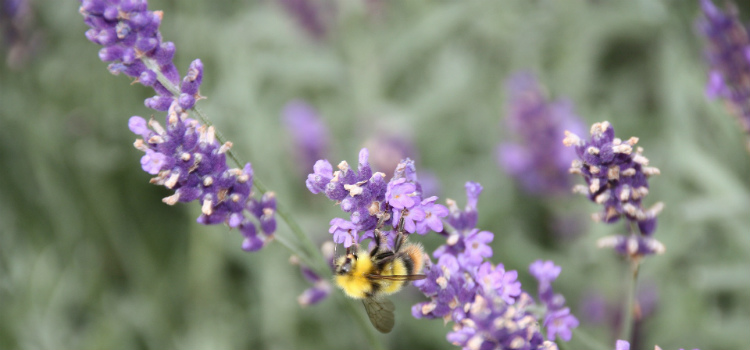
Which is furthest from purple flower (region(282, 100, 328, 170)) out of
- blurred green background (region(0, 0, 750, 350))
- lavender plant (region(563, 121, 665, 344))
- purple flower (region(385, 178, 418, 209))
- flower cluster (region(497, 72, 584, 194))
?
purple flower (region(385, 178, 418, 209))

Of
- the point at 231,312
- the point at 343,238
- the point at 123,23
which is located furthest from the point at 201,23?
the point at 343,238

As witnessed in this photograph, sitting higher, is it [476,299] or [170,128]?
[170,128]

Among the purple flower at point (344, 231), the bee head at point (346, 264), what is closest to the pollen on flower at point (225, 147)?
the purple flower at point (344, 231)

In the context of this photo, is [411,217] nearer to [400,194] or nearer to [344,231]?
[400,194]

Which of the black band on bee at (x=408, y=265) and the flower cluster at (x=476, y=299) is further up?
the black band on bee at (x=408, y=265)

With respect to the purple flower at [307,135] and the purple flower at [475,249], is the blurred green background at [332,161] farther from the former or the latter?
the purple flower at [475,249]

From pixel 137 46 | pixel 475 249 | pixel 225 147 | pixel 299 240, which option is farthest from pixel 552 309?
pixel 137 46
